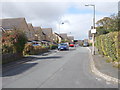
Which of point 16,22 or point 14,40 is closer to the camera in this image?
point 14,40

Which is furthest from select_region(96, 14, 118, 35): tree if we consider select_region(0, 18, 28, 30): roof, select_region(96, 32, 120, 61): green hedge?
select_region(0, 18, 28, 30): roof

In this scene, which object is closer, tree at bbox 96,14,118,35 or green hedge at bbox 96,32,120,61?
green hedge at bbox 96,32,120,61

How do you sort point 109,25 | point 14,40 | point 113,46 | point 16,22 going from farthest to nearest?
point 16,22 → point 109,25 → point 14,40 → point 113,46

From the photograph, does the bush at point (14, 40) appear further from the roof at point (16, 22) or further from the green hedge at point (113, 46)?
the roof at point (16, 22)

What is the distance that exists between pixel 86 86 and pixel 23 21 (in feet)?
183

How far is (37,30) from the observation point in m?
78.4

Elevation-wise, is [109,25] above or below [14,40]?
above

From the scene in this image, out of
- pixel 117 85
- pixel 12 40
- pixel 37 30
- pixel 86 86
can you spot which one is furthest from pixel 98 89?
pixel 37 30

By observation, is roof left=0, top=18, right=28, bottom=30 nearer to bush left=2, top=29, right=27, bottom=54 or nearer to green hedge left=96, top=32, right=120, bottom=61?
bush left=2, top=29, right=27, bottom=54

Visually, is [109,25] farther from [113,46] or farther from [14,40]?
[113,46]

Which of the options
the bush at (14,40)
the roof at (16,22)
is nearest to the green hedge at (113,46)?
the bush at (14,40)

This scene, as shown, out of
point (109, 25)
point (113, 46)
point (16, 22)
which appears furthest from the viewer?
point (16, 22)

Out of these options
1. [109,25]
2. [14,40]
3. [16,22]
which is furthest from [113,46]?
[16,22]

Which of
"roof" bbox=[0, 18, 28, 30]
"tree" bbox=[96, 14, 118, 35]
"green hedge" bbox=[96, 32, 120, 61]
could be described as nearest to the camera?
"green hedge" bbox=[96, 32, 120, 61]
